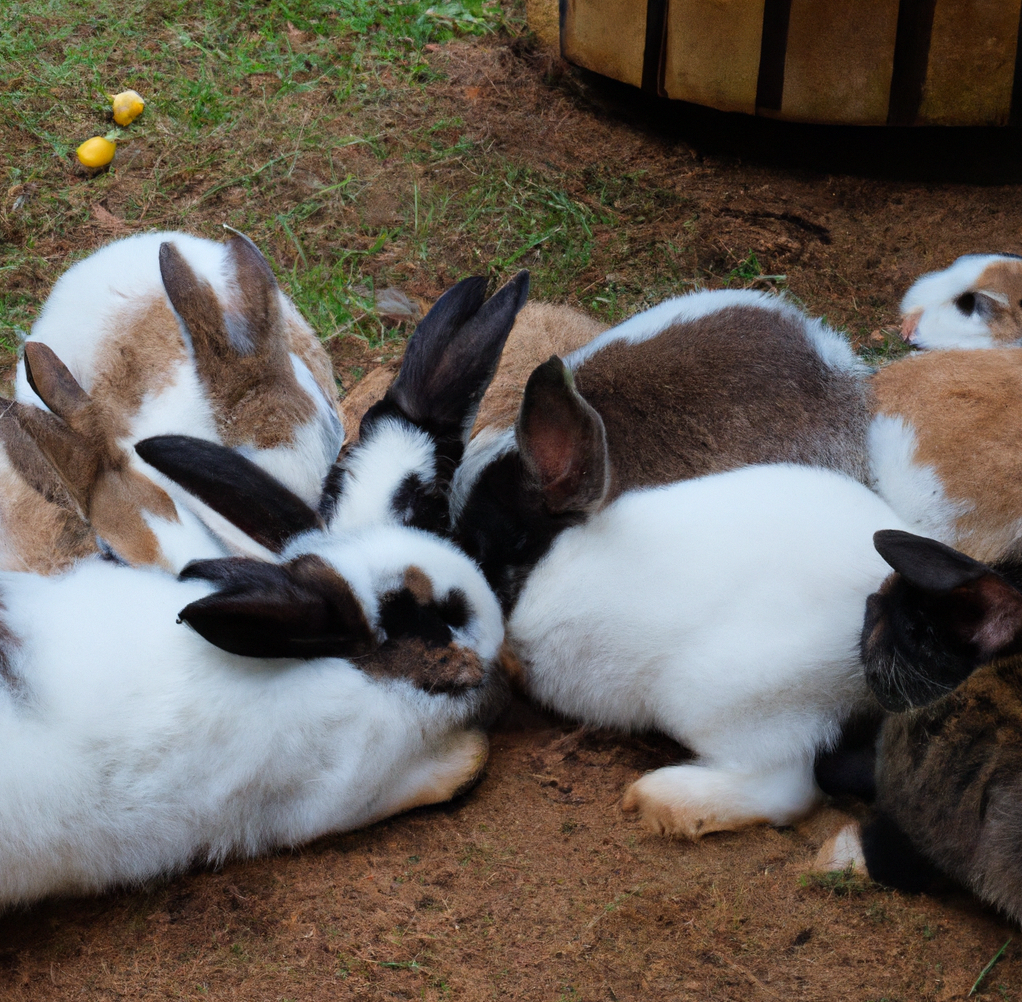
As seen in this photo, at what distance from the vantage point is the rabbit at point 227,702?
2311 mm

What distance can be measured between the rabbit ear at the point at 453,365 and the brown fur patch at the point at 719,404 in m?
0.34

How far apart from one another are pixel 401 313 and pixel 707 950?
2.92 m

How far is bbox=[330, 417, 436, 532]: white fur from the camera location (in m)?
2.86

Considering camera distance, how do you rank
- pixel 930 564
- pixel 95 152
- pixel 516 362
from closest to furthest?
pixel 930 564, pixel 516 362, pixel 95 152

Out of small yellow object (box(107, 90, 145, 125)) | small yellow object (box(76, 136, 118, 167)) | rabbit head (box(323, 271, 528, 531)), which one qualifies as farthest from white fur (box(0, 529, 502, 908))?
small yellow object (box(107, 90, 145, 125))

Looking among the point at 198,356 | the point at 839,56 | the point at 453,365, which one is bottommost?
the point at 198,356

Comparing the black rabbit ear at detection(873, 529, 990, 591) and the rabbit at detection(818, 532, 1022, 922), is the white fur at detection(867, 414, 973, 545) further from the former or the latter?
the black rabbit ear at detection(873, 529, 990, 591)

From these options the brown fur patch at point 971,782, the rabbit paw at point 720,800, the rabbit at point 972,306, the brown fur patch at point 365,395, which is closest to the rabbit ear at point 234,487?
the brown fur patch at point 365,395

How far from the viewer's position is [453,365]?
2.93 metres

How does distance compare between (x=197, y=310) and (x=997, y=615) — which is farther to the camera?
(x=197, y=310)

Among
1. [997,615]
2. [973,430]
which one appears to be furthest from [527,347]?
[997,615]

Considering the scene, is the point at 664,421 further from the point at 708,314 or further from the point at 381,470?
the point at 381,470

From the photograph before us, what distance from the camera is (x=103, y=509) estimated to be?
9.22ft

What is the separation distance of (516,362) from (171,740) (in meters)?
1.83
